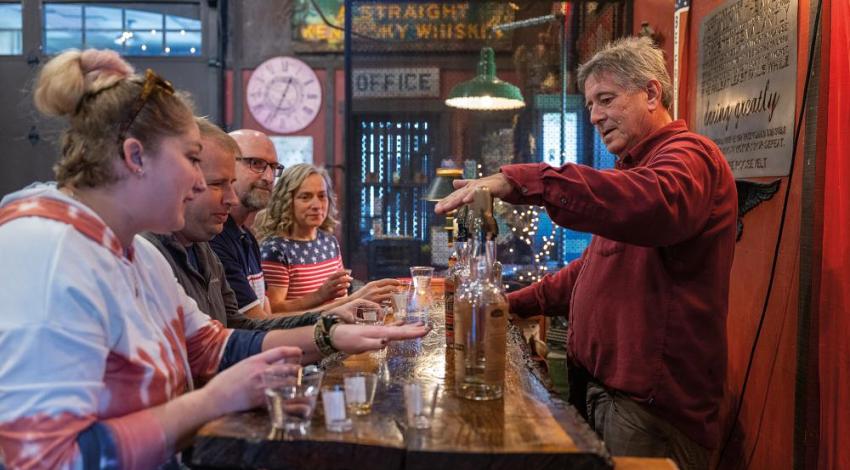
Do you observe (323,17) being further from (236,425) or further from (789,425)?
(236,425)

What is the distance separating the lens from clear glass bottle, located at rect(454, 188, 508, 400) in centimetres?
146

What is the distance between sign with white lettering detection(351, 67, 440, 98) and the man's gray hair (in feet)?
10.4

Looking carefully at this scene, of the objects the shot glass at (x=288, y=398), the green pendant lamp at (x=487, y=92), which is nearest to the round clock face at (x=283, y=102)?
the green pendant lamp at (x=487, y=92)

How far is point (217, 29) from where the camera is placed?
8539 millimetres

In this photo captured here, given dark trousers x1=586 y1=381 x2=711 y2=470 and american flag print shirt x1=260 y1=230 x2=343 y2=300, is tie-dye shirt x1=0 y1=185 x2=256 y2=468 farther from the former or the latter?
american flag print shirt x1=260 y1=230 x2=343 y2=300

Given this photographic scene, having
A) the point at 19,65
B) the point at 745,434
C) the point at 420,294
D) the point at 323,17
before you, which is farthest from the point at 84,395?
the point at 19,65

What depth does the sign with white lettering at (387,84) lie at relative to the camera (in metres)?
5.52

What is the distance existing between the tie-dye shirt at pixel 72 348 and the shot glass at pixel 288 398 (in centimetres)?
19

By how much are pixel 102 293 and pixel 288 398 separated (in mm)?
355

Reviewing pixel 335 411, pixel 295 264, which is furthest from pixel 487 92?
pixel 335 411

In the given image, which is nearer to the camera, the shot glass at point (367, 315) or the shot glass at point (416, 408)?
the shot glass at point (416, 408)

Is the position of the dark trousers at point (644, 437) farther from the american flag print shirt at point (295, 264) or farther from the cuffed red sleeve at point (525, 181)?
the american flag print shirt at point (295, 264)

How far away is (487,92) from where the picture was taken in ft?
17.4

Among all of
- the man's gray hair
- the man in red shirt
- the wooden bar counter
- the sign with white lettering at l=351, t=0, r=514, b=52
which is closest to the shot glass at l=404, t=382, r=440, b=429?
the wooden bar counter
